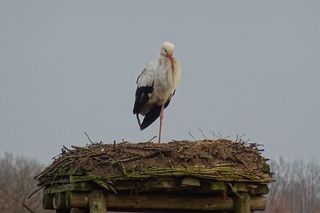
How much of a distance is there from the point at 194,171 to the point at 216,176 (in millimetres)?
232

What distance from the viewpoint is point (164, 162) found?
6895mm

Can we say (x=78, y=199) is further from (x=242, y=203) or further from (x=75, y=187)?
(x=242, y=203)

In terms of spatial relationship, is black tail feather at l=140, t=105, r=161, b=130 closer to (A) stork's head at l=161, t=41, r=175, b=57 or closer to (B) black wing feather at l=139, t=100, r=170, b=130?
(B) black wing feather at l=139, t=100, r=170, b=130

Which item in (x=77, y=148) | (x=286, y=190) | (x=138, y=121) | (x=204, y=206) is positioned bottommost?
(x=204, y=206)

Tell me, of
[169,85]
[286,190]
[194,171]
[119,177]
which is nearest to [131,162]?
[119,177]

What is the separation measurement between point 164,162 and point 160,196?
0.51m

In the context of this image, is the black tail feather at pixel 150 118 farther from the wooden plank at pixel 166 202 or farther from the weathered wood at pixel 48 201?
the wooden plank at pixel 166 202

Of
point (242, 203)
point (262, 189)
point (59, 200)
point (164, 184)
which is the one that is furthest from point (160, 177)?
point (262, 189)

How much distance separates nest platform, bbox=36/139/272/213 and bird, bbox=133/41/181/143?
7.97ft

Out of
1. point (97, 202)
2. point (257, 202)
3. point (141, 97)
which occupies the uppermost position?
point (141, 97)

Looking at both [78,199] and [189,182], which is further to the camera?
[78,199]

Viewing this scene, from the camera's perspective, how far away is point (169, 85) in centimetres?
991

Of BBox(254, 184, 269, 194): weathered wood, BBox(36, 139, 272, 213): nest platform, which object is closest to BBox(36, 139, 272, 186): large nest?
BBox(36, 139, 272, 213): nest platform

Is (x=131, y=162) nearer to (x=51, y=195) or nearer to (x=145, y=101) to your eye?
(x=51, y=195)
